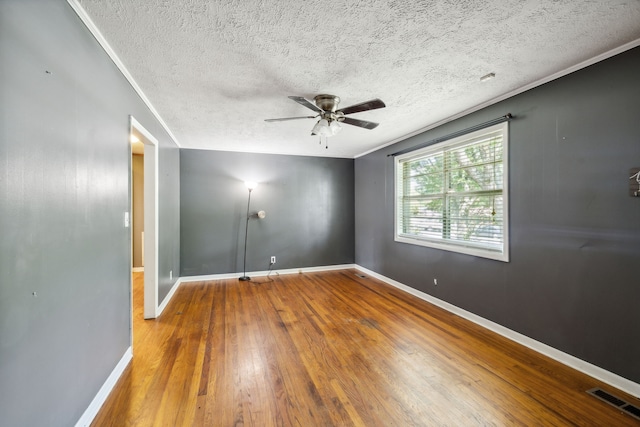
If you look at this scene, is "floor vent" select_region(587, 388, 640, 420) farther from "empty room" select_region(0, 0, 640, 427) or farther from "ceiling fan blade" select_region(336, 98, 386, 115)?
"ceiling fan blade" select_region(336, 98, 386, 115)

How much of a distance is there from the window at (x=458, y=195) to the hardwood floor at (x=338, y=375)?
0.99 meters

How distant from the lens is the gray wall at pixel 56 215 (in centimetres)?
103

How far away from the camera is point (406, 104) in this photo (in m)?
2.86

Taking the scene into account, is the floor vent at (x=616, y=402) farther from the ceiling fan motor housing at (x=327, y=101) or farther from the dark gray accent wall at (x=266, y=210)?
the dark gray accent wall at (x=266, y=210)

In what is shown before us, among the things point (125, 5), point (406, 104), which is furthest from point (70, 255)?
point (406, 104)

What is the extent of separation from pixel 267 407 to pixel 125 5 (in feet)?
8.48

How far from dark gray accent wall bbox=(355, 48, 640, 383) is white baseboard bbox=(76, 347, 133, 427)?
3.49 metres

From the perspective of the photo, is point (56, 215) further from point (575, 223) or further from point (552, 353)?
point (552, 353)

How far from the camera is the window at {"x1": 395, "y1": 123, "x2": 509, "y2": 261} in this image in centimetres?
280

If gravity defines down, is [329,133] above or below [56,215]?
above

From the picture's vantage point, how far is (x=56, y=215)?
1.31m

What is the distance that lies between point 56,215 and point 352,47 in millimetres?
2050

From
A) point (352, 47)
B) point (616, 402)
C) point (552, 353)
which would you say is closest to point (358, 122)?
point (352, 47)

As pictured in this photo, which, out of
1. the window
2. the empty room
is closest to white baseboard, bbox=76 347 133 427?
the empty room
